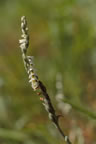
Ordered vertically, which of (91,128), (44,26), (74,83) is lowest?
(91,128)

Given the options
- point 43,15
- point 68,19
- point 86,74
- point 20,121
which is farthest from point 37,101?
point 43,15

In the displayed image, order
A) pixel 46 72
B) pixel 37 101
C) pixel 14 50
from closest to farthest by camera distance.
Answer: pixel 37 101 → pixel 46 72 → pixel 14 50

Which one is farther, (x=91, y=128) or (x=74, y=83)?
(x=74, y=83)

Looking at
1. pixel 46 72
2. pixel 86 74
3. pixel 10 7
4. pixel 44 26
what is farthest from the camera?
pixel 10 7

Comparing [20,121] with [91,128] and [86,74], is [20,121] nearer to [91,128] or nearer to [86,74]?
[91,128]

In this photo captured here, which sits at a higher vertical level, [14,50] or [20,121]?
[14,50]

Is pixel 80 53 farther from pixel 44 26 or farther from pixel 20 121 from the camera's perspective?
pixel 44 26
